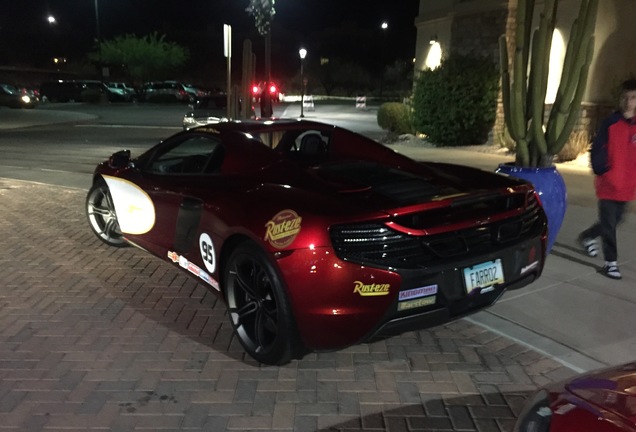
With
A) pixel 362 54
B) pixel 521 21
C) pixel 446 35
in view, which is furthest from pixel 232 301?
pixel 362 54

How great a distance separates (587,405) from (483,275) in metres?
1.59

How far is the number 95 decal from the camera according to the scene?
4.12 m

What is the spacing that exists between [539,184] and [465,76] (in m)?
10.5

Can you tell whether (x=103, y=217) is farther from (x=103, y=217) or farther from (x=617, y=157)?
(x=617, y=157)

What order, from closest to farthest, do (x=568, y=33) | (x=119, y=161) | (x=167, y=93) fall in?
(x=119, y=161)
(x=568, y=33)
(x=167, y=93)

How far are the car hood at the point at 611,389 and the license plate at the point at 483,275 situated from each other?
1222 millimetres

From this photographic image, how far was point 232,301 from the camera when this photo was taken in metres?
4.01

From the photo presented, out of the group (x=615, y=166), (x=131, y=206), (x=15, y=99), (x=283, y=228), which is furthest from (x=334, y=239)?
(x=15, y=99)

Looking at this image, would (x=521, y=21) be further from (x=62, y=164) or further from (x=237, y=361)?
(x=62, y=164)

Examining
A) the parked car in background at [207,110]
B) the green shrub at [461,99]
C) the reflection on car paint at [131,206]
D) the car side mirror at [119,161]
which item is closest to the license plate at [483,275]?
the reflection on car paint at [131,206]

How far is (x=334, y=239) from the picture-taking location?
327 centimetres

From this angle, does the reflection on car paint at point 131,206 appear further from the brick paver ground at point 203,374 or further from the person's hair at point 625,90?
the person's hair at point 625,90

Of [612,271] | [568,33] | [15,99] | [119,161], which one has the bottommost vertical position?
[612,271]

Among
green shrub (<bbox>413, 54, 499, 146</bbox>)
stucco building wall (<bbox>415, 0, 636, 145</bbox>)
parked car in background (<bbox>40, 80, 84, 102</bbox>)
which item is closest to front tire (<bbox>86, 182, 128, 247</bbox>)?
stucco building wall (<bbox>415, 0, 636, 145</bbox>)
